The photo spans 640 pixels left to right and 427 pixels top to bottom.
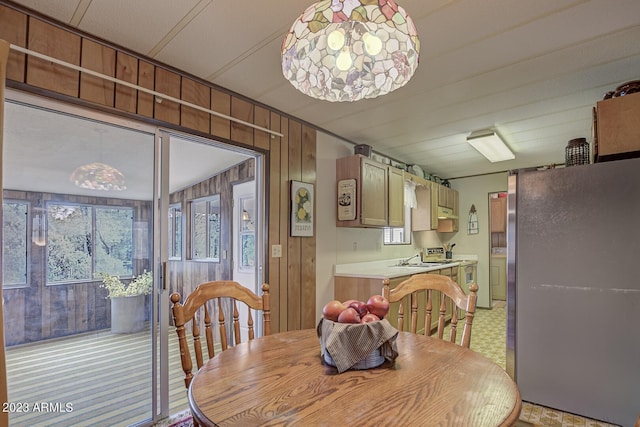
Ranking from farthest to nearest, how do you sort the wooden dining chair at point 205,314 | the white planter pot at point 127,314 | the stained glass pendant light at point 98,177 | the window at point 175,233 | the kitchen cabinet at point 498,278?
the kitchen cabinet at point 498,278 < the window at point 175,233 < the white planter pot at point 127,314 < the stained glass pendant light at point 98,177 < the wooden dining chair at point 205,314

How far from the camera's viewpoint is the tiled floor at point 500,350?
2.26m

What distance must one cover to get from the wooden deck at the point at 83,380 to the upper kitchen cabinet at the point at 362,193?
2161 millimetres

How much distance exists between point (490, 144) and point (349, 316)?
3414mm

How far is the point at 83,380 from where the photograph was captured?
2.20 meters

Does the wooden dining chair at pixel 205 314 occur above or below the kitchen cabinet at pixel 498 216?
below

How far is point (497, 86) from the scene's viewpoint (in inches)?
99.7

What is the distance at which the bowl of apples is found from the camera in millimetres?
1140

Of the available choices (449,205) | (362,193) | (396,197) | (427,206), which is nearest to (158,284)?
(362,193)

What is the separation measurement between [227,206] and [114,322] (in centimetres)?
225

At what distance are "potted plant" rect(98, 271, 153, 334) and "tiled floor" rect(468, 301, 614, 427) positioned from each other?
2.56 metres

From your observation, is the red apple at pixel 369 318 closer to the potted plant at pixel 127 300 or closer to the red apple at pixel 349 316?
the red apple at pixel 349 316

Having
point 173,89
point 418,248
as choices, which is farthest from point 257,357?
point 418,248

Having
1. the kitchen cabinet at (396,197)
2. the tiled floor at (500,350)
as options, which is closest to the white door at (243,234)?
the kitchen cabinet at (396,197)

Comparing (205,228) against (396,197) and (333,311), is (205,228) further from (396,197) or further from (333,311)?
(333,311)
